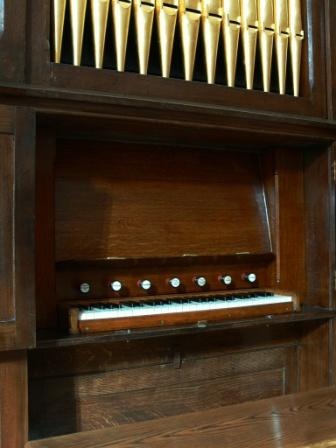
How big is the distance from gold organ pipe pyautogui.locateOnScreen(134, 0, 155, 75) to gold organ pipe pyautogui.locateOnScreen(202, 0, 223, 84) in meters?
0.25

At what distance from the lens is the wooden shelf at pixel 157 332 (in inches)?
70.6

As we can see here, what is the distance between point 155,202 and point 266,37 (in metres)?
0.91

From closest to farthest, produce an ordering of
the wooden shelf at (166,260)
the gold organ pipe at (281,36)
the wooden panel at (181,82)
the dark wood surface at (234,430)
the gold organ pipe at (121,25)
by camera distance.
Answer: the dark wood surface at (234,430) → the wooden panel at (181,82) → the gold organ pipe at (121,25) → the wooden shelf at (166,260) → the gold organ pipe at (281,36)

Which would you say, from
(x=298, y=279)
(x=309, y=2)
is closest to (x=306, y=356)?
(x=298, y=279)

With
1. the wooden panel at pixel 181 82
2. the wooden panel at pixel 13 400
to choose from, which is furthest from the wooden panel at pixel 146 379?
the wooden panel at pixel 181 82

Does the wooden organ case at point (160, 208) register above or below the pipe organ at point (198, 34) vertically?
below

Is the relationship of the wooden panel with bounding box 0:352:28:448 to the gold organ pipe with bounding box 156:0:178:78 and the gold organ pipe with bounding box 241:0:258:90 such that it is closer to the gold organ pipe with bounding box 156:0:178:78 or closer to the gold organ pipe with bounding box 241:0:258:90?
the gold organ pipe with bounding box 156:0:178:78

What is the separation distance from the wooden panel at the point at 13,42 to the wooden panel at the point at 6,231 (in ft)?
0.76

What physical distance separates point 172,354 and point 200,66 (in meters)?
1.33

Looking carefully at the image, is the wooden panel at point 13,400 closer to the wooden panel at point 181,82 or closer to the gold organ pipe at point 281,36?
the wooden panel at point 181,82

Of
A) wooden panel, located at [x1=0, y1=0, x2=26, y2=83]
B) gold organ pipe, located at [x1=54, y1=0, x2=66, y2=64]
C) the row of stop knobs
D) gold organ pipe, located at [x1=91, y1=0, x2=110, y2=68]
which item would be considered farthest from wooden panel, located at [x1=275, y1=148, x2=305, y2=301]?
wooden panel, located at [x1=0, y1=0, x2=26, y2=83]

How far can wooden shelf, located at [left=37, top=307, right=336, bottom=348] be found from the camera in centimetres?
179

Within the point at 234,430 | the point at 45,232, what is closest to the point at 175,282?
the point at 45,232

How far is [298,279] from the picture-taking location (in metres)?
2.50
